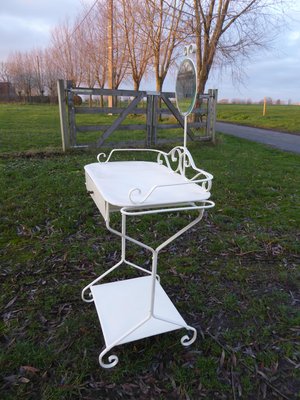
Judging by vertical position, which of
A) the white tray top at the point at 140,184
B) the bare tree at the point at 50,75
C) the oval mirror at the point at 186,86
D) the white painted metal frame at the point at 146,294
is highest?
the bare tree at the point at 50,75

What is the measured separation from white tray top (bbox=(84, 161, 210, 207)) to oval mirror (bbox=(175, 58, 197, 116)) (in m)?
0.46

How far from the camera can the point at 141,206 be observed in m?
1.46

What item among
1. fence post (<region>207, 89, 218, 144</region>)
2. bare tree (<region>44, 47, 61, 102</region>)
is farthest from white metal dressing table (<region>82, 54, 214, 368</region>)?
bare tree (<region>44, 47, 61, 102</region>)

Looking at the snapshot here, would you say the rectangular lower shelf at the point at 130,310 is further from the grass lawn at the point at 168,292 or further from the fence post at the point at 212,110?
the fence post at the point at 212,110

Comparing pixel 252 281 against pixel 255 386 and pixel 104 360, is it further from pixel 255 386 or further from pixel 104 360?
pixel 104 360

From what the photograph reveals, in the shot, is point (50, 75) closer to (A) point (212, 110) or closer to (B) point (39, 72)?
(B) point (39, 72)

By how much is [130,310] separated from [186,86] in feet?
5.30

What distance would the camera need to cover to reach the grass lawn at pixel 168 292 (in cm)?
173

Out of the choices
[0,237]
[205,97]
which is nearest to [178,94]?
[0,237]

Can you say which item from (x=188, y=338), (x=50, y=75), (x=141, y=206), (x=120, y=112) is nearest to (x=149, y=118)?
(x=120, y=112)

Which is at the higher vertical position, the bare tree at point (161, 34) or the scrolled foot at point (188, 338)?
the bare tree at point (161, 34)

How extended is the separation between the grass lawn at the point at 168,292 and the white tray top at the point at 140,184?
1.04m

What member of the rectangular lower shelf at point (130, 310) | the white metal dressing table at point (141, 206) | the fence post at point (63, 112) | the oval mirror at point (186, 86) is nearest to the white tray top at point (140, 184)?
the white metal dressing table at point (141, 206)

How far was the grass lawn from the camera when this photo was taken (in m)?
1.73
